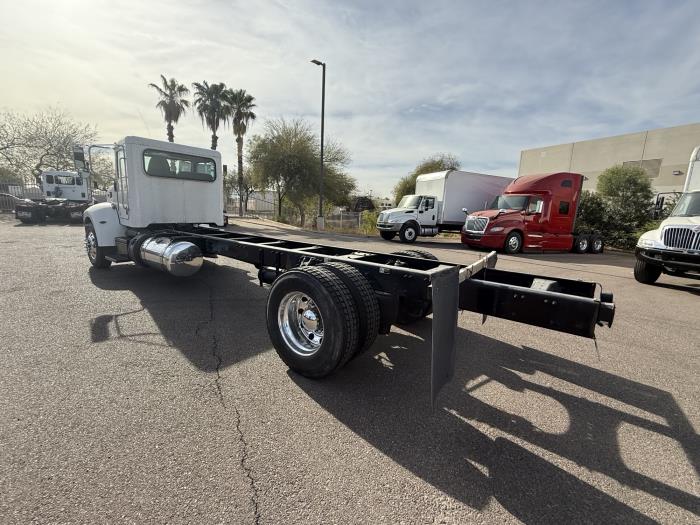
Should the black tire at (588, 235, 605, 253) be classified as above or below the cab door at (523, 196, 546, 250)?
below

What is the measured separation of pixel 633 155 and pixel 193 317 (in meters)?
53.1

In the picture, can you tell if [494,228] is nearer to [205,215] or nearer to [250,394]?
[205,215]

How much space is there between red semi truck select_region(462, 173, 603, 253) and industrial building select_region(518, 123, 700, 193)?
23653 millimetres

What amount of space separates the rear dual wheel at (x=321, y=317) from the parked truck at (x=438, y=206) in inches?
574

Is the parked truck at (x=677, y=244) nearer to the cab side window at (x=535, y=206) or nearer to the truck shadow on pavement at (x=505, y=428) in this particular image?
the cab side window at (x=535, y=206)

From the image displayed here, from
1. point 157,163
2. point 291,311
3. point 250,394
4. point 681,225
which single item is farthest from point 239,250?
point 681,225

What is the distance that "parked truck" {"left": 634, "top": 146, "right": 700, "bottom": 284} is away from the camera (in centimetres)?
685

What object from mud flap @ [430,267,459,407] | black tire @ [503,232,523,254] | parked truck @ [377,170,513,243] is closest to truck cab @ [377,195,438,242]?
parked truck @ [377,170,513,243]

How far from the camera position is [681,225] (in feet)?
23.3

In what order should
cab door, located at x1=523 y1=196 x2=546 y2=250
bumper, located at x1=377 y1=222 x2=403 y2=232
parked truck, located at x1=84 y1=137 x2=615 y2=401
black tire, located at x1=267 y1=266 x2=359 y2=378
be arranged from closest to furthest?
parked truck, located at x1=84 y1=137 x2=615 y2=401 → black tire, located at x1=267 y1=266 x2=359 y2=378 → cab door, located at x1=523 y1=196 x2=546 y2=250 → bumper, located at x1=377 y1=222 x2=403 y2=232

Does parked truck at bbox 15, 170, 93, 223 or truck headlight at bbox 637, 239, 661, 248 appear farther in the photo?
parked truck at bbox 15, 170, 93, 223

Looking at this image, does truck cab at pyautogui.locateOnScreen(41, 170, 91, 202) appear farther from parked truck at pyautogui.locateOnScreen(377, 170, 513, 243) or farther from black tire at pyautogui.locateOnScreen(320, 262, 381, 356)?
black tire at pyautogui.locateOnScreen(320, 262, 381, 356)

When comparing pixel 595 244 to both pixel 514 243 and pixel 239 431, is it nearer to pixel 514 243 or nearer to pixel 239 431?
pixel 514 243

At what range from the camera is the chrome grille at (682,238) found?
681 cm
